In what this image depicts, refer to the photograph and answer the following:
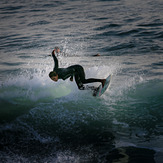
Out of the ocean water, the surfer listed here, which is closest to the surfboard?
the surfer

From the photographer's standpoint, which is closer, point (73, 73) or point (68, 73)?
point (68, 73)

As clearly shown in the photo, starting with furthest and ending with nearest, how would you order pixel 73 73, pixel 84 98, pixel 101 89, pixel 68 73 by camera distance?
1. pixel 84 98
2. pixel 101 89
3. pixel 73 73
4. pixel 68 73

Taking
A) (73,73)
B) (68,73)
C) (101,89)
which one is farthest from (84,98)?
(68,73)

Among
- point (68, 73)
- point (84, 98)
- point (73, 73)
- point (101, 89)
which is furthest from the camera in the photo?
point (84, 98)

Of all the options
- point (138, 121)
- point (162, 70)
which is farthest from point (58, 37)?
point (138, 121)

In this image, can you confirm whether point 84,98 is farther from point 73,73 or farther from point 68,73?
point 68,73

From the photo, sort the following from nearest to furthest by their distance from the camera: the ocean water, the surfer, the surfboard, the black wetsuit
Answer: the ocean water
the surfer
the black wetsuit
the surfboard

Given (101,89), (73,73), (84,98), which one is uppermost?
(73,73)

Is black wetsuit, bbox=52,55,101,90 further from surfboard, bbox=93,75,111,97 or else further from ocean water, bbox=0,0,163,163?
ocean water, bbox=0,0,163,163

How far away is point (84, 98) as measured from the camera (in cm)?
1014

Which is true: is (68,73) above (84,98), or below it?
above

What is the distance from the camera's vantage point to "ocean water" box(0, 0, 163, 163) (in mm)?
6715

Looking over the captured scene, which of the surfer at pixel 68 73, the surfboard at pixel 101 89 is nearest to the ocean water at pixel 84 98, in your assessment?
the surfboard at pixel 101 89

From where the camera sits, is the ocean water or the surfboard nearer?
the ocean water
